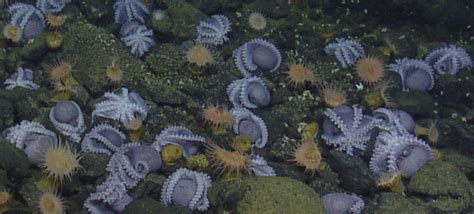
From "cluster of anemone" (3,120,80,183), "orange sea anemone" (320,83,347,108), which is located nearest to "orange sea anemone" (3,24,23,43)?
"cluster of anemone" (3,120,80,183)

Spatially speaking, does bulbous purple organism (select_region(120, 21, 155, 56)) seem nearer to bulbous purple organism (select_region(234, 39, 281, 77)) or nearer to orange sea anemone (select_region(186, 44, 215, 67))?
orange sea anemone (select_region(186, 44, 215, 67))

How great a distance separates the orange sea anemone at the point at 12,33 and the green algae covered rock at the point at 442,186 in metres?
3.49

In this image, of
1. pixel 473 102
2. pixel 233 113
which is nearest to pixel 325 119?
pixel 233 113

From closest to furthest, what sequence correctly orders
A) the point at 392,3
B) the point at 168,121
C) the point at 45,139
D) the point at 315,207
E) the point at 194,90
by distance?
the point at 315,207
the point at 45,139
the point at 168,121
the point at 194,90
the point at 392,3

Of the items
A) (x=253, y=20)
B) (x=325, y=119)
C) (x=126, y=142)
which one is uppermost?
(x=253, y=20)

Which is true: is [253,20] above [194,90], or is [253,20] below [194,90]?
above

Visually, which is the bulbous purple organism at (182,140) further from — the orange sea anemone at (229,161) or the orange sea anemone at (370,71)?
the orange sea anemone at (370,71)

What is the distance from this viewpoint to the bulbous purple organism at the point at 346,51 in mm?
5434

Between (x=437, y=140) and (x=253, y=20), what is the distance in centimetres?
A: 200

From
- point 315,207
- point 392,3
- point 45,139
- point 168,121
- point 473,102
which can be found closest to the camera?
point 315,207

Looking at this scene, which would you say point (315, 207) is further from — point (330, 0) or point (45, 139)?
point (330, 0)

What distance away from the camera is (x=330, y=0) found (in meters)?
6.16

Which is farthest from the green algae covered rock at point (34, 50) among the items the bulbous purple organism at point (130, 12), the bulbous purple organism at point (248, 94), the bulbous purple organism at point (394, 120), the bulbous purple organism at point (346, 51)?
the bulbous purple organism at point (394, 120)

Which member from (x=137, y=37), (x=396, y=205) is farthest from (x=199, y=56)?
(x=396, y=205)
